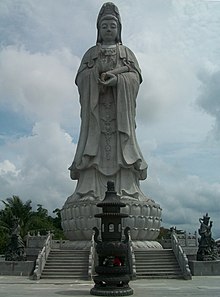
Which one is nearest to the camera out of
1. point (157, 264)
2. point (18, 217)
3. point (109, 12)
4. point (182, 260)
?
point (182, 260)

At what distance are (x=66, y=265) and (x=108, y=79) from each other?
404 inches

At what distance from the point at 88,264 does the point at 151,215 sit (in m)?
6.01

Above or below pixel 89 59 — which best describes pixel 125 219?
below

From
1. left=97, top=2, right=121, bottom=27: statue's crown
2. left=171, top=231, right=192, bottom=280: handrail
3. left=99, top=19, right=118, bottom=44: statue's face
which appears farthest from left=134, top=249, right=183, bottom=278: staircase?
left=97, top=2, right=121, bottom=27: statue's crown

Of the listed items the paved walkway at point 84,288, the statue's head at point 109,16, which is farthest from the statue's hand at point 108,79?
the paved walkway at point 84,288

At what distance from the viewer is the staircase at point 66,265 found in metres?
16.5

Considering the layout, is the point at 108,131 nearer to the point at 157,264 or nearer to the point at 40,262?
the point at 157,264

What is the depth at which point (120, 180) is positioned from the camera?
2289 centimetres

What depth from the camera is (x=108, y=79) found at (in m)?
23.5

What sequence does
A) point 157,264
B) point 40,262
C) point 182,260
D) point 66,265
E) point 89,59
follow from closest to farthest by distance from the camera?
point 40,262 → point 182,260 → point 66,265 → point 157,264 → point 89,59

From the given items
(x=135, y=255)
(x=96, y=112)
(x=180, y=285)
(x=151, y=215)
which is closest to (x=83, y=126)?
(x=96, y=112)

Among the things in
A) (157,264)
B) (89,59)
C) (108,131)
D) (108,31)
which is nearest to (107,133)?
(108,131)

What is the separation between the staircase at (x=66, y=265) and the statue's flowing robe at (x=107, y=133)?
15.2 ft

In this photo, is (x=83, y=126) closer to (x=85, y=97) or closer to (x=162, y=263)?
(x=85, y=97)
